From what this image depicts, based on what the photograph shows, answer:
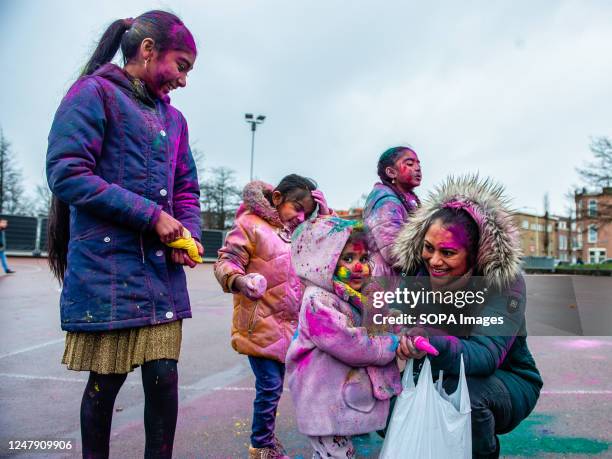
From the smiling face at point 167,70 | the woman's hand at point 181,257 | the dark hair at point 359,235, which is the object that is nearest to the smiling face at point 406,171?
the dark hair at point 359,235

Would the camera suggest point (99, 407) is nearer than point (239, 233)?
Yes

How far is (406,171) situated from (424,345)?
1.50m

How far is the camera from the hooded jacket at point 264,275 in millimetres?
2779

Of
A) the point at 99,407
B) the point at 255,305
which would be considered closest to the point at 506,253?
the point at 255,305

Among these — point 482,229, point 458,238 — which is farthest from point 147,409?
point 482,229

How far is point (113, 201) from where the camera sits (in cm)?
177

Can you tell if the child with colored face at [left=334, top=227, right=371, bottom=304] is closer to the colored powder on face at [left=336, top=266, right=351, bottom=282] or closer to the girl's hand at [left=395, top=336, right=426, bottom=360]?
the colored powder on face at [left=336, top=266, right=351, bottom=282]

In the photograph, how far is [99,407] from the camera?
6.11 feet

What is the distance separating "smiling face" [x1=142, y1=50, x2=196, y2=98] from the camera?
205 cm

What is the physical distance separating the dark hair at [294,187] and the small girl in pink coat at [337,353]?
35.7 inches

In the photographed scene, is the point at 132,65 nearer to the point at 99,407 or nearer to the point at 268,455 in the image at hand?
the point at 99,407

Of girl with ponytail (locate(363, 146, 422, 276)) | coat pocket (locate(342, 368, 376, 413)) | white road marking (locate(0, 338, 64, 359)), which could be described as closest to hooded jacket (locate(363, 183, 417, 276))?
girl with ponytail (locate(363, 146, 422, 276))

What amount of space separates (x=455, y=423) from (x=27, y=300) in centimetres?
892

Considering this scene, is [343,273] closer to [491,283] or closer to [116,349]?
[491,283]
